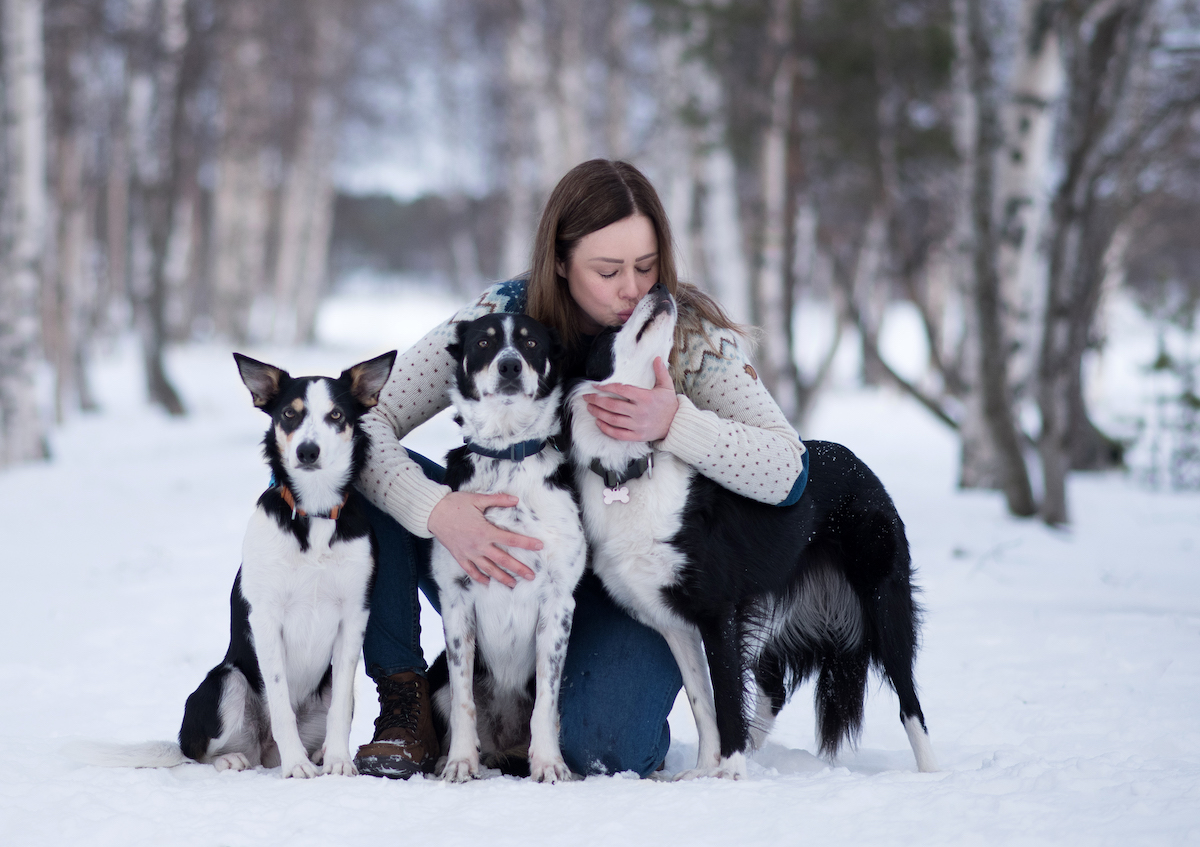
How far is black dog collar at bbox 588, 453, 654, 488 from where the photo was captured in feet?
7.82

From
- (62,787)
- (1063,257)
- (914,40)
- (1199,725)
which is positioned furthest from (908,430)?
(62,787)

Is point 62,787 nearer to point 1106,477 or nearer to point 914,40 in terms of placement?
point 1106,477

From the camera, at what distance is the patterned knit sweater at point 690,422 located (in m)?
2.37

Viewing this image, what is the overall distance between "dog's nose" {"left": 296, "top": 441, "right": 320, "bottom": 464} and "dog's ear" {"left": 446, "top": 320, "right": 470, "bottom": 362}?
446mm

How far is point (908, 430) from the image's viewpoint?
1228cm

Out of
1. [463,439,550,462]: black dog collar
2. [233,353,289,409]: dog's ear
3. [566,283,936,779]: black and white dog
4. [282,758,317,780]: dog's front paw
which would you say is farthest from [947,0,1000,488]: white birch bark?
[282,758,317,780]: dog's front paw

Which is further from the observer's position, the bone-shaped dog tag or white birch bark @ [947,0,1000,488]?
white birch bark @ [947,0,1000,488]

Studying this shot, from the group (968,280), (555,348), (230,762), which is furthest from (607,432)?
(968,280)

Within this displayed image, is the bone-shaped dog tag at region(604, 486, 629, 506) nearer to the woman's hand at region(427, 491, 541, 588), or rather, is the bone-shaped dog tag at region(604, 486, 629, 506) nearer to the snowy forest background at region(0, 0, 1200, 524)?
the woman's hand at region(427, 491, 541, 588)

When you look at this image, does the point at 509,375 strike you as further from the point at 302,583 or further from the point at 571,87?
the point at 571,87

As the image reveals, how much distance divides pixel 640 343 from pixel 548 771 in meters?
1.05

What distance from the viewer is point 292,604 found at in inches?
90.1

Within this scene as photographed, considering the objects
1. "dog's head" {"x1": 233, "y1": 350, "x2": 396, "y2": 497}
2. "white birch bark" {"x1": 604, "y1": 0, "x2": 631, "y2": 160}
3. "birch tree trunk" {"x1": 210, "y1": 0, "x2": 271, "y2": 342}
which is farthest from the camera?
"birch tree trunk" {"x1": 210, "y1": 0, "x2": 271, "y2": 342}

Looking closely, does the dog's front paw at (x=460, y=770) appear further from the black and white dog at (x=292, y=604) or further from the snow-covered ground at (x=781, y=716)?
the black and white dog at (x=292, y=604)
